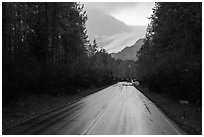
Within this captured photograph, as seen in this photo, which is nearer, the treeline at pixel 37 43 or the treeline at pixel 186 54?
the treeline at pixel 186 54

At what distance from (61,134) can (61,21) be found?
1219 inches

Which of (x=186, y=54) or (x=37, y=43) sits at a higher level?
(x=37, y=43)

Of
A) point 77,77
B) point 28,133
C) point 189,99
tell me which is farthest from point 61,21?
point 28,133

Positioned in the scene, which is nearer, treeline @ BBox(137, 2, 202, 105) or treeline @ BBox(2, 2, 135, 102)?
treeline @ BBox(137, 2, 202, 105)

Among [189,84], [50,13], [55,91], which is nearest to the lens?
[189,84]

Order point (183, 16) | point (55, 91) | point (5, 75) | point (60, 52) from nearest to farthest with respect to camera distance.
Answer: point (5, 75)
point (183, 16)
point (55, 91)
point (60, 52)

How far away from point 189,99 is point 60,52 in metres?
30.2

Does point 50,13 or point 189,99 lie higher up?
point 50,13

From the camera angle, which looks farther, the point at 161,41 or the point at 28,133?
the point at 161,41

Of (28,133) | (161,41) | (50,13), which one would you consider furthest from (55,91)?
(28,133)

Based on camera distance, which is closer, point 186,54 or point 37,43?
point 186,54

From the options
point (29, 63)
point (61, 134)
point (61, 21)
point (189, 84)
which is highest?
point (61, 21)

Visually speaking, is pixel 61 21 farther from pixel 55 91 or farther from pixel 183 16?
pixel 183 16

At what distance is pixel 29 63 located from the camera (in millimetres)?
25891
